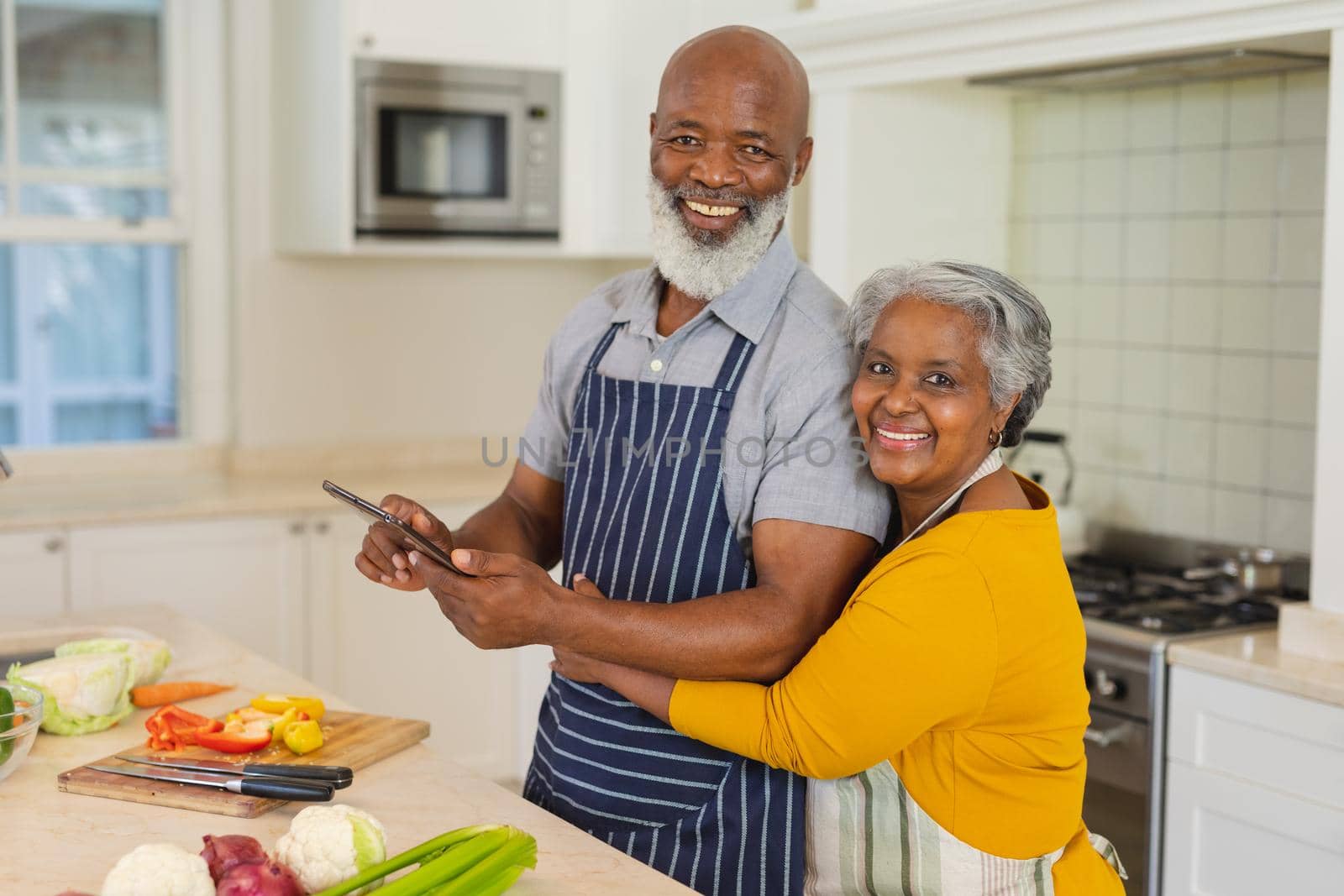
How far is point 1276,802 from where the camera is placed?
7.88 ft

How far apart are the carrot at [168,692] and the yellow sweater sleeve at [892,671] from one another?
2.96ft

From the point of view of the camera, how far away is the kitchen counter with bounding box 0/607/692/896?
1492mm

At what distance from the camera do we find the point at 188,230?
4.29 m

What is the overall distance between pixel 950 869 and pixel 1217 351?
1900 mm

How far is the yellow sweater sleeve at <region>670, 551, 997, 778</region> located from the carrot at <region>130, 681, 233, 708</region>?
35.5 inches

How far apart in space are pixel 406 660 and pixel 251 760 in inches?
90.2

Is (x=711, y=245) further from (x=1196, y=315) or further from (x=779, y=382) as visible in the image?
(x=1196, y=315)

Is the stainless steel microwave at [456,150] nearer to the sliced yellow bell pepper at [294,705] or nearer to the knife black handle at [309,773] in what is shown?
the sliced yellow bell pepper at [294,705]

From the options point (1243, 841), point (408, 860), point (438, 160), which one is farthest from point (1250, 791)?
point (438, 160)

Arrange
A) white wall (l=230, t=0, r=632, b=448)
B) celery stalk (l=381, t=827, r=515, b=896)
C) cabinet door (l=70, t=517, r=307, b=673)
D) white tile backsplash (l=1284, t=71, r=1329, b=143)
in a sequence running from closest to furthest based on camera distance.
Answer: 1. celery stalk (l=381, t=827, r=515, b=896)
2. white tile backsplash (l=1284, t=71, r=1329, b=143)
3. cabinet door (l=70, t=517, r=307, b=673)
4. white wall (l=230, t=0, r=632, b=448)

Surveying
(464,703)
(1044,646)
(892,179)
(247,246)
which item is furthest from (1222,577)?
(247,246)

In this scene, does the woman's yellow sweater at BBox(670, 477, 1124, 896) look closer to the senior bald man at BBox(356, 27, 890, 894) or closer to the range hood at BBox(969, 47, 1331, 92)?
the senior bald man at BBox(356, 27, 890, 894)

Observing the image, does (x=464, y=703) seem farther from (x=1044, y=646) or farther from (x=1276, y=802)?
(x=1044, y=646)

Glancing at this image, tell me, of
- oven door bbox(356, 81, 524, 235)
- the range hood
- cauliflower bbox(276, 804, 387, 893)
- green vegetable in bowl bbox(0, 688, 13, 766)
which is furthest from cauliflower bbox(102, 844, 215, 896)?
oven door bbox(356, 81, 524, 235)
